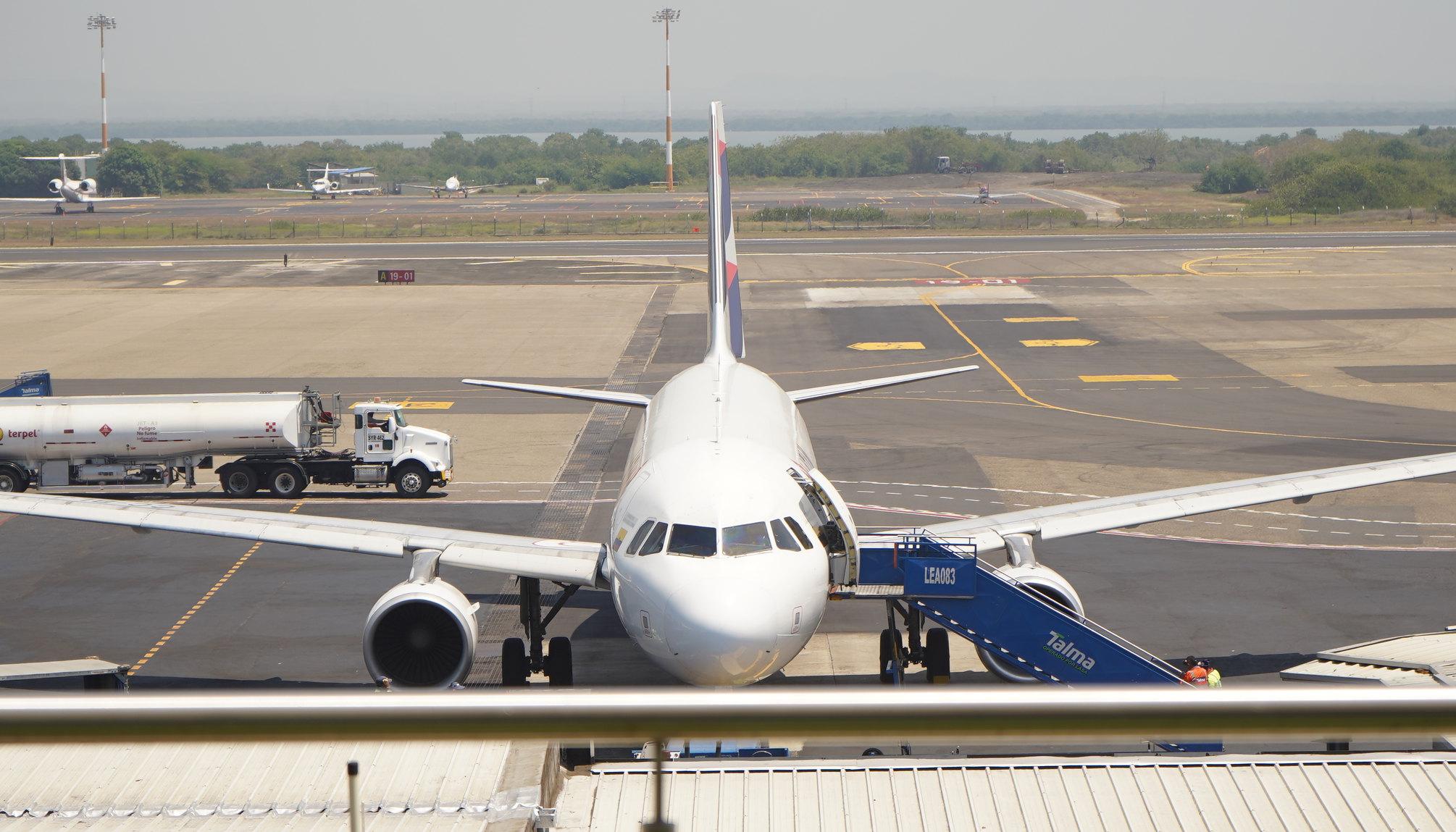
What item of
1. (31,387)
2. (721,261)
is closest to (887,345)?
(721,261)

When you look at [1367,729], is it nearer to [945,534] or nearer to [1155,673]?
[1155,673]

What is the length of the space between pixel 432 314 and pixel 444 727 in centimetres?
7976

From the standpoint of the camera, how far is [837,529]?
23781 millimetres

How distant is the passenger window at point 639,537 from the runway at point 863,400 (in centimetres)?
660

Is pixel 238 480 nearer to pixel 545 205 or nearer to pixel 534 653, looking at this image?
pixel 534 653

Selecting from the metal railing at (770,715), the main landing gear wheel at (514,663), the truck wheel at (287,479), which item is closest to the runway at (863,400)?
the truck wheel at (287,479)

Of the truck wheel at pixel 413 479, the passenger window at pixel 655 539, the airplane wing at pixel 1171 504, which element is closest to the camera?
the passenger window at pixel 655 539

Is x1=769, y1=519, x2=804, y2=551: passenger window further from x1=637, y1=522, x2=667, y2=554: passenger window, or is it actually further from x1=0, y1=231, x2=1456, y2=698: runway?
x1=0, y1=231, x2=1456, y2=698: runway

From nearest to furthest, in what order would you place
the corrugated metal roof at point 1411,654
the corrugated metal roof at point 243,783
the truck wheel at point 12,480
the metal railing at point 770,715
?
the metal railing at point 770,715
the corrugated metal roof at point 243,783
the corrugated metal roof at point 1411,654
the truck wheel at point 12,480

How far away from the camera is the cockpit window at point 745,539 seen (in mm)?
20578

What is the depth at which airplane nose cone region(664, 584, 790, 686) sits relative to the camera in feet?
62.8

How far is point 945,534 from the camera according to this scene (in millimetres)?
27656

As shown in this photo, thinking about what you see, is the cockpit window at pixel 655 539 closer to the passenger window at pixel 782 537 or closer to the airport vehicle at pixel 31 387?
the passenger window at pixel 782 537

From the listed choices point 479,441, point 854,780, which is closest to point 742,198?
point 479,441
